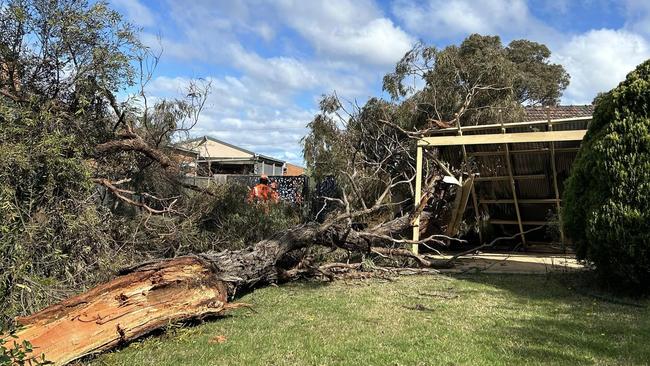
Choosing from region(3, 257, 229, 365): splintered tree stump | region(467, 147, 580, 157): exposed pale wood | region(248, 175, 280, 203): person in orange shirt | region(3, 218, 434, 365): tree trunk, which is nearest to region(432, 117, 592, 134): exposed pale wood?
region(467, 147, 580, 157): exposed pale wood

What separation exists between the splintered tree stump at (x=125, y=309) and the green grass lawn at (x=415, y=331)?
196mm

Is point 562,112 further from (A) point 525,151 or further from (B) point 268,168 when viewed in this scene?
(B) point 268,168

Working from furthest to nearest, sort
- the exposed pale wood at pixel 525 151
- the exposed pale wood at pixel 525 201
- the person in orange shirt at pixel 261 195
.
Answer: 1. the exposed pale wood at pixel 525 201
2. the person in orange shirt at pixel 261 195
3. the exposed pale wood at pixel 525 151

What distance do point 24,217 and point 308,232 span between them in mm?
4172

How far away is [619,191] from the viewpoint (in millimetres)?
6688

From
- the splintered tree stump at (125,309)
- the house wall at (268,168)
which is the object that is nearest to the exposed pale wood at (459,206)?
the splintered tree stump at (125,309)

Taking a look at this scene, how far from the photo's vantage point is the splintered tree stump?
447 cm

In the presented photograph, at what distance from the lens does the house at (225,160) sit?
12.4 m

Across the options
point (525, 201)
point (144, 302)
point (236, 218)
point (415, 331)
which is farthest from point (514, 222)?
point (144, 302)

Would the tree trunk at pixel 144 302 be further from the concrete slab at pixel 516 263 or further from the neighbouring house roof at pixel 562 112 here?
the neighbouring house roof at pixel 562 112

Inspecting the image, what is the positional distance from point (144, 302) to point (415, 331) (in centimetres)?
279

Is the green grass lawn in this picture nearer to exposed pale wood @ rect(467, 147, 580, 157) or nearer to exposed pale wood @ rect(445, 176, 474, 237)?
exposed pale wood @ rect(445, 176, 474, 237)

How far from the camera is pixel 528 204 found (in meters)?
12.1

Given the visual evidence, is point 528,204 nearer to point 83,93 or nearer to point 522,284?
point 522,284
